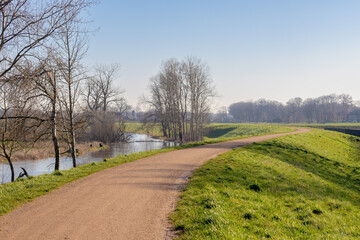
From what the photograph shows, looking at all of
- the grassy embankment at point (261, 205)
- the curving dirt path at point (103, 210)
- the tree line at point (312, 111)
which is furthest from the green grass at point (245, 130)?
the tree line at point (312, 111)

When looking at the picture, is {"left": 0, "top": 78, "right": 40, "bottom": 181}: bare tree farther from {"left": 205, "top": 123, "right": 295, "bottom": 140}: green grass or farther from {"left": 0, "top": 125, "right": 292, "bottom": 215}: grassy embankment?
{"left": 205, "top": 123, "right": 295, "bottom": 140}: green grass

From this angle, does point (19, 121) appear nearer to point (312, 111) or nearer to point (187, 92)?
point (187, 92)

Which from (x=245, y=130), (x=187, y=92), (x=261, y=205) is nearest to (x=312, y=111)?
(x=245, y=130)

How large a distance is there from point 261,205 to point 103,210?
171 inches

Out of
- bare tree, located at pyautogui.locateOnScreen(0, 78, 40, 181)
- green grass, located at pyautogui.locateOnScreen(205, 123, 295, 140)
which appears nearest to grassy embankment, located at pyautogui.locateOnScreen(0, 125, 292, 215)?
bare tree, located at pyautogui.locateOnScreen(0, 78, 40, 181)

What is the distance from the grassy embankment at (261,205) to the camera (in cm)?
555

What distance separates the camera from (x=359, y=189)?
12703 millimetres

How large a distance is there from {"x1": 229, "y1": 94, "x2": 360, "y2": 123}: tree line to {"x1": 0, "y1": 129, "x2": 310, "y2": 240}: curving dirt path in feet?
398

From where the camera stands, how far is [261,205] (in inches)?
280

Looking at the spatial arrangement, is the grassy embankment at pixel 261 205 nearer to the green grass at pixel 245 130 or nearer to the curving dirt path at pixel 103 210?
the curving dirt path at pixel 103 210

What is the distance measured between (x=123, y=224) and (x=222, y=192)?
11.6 ft

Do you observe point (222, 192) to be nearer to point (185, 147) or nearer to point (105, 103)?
point (185, 147)

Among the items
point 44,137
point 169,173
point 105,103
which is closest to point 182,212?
point 169,173

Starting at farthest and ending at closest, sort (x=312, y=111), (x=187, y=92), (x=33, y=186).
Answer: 1. (x=312, y=111)
2. (x=187, y=92)
3. (x=33, y=186)
